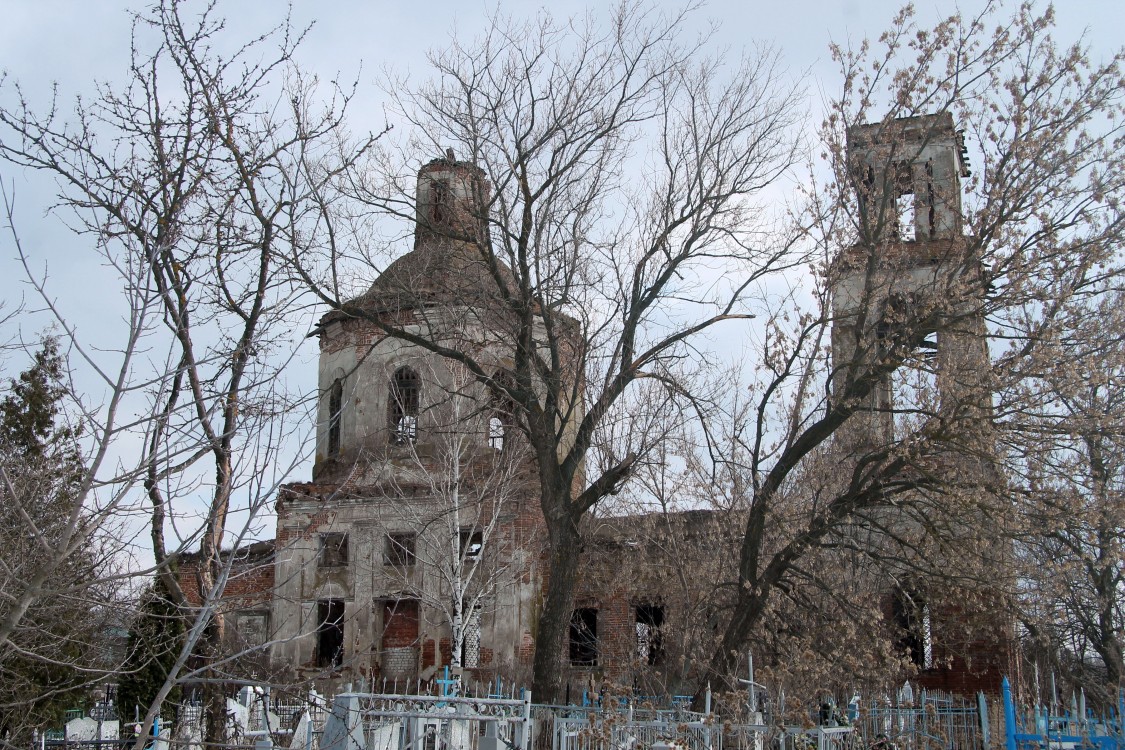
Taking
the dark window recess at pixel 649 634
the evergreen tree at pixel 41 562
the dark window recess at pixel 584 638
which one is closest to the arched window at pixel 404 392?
the dark window recess at pixel 584 638

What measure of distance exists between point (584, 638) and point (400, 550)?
5.19 metres

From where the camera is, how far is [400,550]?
26.7m

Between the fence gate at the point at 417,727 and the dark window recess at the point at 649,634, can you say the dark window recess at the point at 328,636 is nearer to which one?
the dark window recess at the point at 649,634

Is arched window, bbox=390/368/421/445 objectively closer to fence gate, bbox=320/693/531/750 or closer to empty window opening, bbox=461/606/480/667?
empty window opening, bbox=461/606/480/667

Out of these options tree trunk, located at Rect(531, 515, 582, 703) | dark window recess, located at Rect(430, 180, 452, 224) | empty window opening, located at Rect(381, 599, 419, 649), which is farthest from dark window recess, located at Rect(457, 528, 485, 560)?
tree trunk, located at Rect(531, 515, 582, 703)

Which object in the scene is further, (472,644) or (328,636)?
(328,636)

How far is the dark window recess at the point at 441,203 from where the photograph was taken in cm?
1579

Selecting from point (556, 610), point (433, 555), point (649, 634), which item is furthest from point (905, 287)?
point (433, 555)

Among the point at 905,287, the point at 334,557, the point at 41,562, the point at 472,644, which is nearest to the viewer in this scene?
the point at 41,562

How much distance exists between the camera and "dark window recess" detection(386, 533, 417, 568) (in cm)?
2605

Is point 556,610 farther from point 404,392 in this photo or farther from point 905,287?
point 404,392

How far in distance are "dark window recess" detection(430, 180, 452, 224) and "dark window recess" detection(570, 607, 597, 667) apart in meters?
12.8

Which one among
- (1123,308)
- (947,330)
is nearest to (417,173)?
(947,330)

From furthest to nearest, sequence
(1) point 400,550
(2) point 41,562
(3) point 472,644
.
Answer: (1) point 400,550 < (3) point 472,644 < (2) point 41,562
